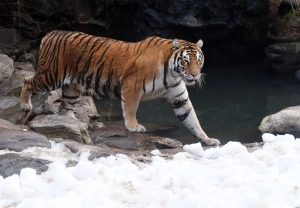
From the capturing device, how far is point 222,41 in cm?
1307

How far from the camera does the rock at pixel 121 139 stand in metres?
4.66

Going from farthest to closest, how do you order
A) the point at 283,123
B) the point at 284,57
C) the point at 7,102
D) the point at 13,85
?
1. the point at 284,57
2. the point at 283,123
3. the point at 13,85
4. the point at 7,102

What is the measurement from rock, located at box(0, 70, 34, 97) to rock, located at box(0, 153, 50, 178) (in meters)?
3.88

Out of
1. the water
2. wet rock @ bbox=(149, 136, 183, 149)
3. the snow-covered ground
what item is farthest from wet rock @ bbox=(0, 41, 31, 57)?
the snow-covered ground

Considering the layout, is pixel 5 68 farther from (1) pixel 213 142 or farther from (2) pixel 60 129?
(1) pixel 213 142

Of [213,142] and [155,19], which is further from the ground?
[155,19]

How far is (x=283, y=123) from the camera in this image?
738 cm

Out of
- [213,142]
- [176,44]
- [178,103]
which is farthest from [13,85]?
[213,142]

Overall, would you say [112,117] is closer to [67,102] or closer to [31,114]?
[67,102]

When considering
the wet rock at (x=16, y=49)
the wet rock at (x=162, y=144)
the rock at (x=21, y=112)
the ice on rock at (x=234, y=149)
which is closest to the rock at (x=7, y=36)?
the wet rock at (x=16, y=49)

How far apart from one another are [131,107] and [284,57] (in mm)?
7782

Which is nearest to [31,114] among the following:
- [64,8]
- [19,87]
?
[19,87]

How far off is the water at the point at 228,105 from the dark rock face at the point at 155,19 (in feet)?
3.87

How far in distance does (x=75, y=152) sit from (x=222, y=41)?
33.4 ft
